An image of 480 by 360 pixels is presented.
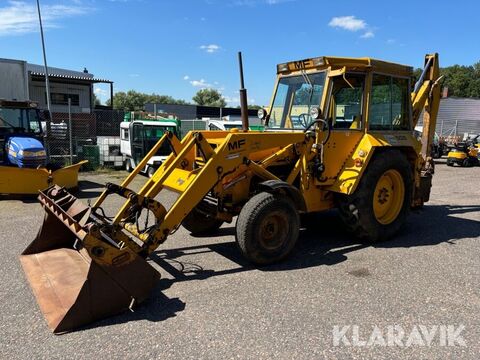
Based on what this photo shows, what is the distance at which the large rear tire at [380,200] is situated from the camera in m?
5.78

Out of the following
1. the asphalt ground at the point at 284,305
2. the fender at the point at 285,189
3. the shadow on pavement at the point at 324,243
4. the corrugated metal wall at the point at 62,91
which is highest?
the corrugated metal wall at the point at 62,91

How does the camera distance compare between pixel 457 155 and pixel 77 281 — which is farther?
pixel 457 155

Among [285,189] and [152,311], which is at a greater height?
[285,189]

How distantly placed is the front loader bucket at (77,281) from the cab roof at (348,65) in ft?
12.0

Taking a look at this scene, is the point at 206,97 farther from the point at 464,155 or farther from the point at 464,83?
the point at 464,155

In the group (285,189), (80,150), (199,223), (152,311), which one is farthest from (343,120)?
(80,150)

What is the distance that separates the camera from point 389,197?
253 inches

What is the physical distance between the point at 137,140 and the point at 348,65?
358 inches

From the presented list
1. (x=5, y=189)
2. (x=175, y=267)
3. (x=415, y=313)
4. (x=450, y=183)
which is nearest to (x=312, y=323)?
(x=415, y=313)

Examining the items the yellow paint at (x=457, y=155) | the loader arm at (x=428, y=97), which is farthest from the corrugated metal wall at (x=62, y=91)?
the loader arm at (x=428, y=97)

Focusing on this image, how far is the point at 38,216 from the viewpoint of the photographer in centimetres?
761

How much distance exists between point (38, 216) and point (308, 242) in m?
4.96

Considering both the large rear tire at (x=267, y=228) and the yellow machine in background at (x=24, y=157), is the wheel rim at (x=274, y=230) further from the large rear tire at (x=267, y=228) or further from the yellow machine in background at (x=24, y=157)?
the yellow machine in background at (x=24, y=157)

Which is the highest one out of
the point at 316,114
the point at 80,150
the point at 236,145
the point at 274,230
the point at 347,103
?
the point at 347,103
